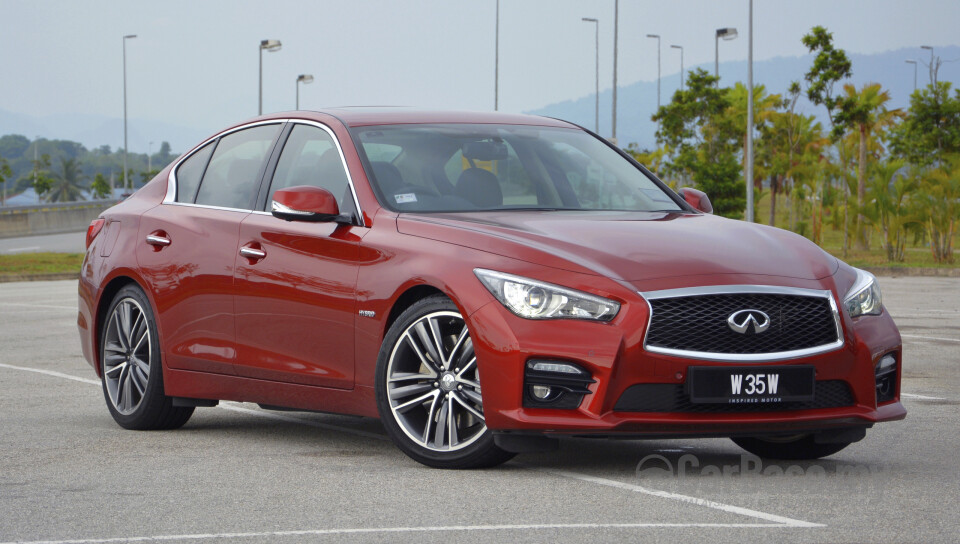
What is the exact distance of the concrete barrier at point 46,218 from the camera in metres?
56.6

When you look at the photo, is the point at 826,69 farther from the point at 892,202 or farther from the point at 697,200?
the point at 697,200

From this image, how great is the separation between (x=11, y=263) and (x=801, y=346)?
3433 cm

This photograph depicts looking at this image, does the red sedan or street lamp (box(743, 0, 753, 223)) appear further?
street lamp (box(743, 0, 753, 223))

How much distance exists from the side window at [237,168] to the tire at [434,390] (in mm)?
1671

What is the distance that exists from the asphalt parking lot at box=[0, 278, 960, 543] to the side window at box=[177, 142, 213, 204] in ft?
4.29

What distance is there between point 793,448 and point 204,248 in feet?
10.2

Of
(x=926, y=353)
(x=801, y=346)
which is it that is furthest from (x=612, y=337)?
(x=926, y=353)

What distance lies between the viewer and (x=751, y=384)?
5.59m

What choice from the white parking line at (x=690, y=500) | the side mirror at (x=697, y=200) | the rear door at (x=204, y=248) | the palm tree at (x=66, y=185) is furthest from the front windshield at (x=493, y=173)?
the palm tree at (x=66, y=185)

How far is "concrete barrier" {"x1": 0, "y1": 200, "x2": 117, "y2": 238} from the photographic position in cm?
5659

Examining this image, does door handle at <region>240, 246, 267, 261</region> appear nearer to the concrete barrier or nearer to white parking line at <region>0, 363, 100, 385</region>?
white parking line at <region>0, 363, 100, 385</region>

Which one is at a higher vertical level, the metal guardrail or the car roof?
the car roof

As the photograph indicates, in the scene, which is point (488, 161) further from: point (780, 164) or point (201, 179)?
point (780, 164)

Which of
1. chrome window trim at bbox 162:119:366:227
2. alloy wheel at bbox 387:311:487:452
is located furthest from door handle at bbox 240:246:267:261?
alloy wheel at bbox 387:311:487:452
